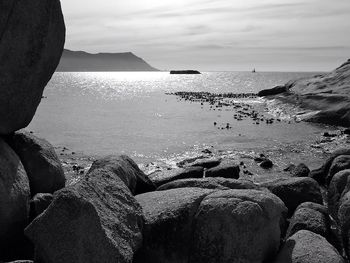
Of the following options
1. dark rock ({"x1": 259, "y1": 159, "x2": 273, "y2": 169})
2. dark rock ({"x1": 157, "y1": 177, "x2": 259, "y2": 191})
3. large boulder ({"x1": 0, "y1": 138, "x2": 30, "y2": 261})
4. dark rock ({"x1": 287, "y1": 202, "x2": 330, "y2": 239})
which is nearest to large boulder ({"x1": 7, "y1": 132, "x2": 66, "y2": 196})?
large boulder ({"x1": 0, "y1": 138, "x2": 30, "y2": 261})

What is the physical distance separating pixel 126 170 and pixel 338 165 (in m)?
11.4

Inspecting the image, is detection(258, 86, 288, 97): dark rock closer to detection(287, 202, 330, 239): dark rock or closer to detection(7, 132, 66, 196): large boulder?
detection(287, 202, 330, 239): dark rock

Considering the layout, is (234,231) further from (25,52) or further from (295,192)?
(25,52)

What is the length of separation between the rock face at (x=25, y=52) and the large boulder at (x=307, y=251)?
846cm

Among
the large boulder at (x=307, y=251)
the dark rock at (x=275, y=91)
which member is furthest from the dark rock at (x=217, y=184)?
the dark rock at (x=275, y=91)

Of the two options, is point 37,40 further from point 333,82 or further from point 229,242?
point 333,82

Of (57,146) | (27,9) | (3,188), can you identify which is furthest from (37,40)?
(57,146)

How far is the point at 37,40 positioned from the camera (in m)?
12.1

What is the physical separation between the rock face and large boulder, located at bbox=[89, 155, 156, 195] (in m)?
2.85

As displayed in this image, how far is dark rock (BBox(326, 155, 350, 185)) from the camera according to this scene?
19062mm

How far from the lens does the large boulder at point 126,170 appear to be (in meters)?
11.7

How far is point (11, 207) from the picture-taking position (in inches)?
413

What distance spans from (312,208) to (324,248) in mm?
3416

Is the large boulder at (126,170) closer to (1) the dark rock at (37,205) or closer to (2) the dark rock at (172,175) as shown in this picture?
(1) the dark rock at (37,205)
